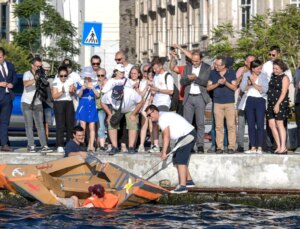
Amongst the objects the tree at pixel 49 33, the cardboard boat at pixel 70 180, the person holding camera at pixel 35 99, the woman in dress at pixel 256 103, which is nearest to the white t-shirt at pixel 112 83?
the person holding camera at pixel 35 99

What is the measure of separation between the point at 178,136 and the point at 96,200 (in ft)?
7.03

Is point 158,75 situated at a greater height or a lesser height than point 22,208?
greater

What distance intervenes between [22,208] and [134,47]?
61.7 metres

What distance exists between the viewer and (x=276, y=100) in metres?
25.0

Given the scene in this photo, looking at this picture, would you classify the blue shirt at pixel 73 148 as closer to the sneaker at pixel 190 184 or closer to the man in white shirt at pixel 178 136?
the man in white shirt at pixel 178 136

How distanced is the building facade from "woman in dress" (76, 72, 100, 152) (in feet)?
86.3

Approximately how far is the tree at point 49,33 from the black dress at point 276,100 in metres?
31.4

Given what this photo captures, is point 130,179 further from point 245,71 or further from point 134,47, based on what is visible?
point 134,47

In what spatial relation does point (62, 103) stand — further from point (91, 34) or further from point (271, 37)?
point (271, 37)

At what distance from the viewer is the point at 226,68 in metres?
25.7

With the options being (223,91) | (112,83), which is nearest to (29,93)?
(112,83)

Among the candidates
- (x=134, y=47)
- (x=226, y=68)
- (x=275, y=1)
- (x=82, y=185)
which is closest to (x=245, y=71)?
(x=226, y=68)

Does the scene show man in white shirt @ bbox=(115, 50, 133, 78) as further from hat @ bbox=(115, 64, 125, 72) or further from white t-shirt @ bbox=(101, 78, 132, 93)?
white t-shirt @ bbox=(101, 78, 132, 93)

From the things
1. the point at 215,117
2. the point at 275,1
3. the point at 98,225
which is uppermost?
the point at 275,1
